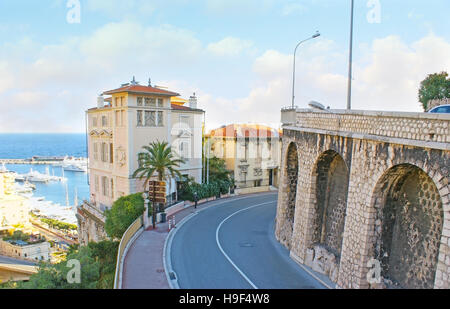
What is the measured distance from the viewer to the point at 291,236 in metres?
21.1

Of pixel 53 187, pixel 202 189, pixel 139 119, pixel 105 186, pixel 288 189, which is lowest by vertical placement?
pixel 53 187

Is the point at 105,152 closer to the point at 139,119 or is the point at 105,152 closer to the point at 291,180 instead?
the point at 139,119

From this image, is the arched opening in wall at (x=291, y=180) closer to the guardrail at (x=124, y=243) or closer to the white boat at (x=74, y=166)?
the guardrail at (x=124, y=243)

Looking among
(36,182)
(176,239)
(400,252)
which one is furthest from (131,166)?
(36,182)

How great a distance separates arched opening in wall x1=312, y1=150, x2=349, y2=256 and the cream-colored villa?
1872 centimetres

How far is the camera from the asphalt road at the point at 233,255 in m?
15.7

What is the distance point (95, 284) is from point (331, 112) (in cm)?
1467

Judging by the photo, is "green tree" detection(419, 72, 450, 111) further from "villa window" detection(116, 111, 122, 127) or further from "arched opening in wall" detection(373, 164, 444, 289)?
"villa window" detection(116, 111, 122, 127)

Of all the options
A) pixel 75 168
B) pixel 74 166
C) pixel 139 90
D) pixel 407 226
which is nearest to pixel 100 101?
pixel 139 90

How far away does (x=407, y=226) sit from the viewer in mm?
12164

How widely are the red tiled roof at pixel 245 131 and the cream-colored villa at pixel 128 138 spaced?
19.4 ft

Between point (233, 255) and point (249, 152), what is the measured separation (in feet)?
82.8

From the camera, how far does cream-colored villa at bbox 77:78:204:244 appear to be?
32.3 meters
